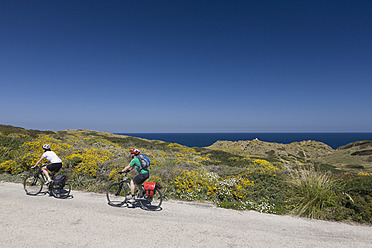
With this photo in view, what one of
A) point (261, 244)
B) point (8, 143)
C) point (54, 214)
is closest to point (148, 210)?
point (54, 214)

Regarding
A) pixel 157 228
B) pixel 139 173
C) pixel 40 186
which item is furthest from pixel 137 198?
pixel 40 186

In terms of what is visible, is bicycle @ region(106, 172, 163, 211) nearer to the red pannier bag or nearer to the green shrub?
the red pannier bag

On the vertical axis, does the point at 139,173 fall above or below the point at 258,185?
above

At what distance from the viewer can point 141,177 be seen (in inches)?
301

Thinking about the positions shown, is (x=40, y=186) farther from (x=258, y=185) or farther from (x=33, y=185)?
(x=258, y=185)

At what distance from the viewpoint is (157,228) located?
5.82 metres

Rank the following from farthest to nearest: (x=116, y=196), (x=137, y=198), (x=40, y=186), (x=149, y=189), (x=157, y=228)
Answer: (x=40, y=186)
(x=116, y=196)
(x=137, y=198)
(x=149, y=189)
(x=157, y=228)

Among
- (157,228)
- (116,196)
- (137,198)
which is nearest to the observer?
(157,228)

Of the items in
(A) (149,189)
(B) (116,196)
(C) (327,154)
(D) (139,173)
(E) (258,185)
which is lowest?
(C) (327,154)

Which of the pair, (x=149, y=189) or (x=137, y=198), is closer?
(x=149, y=189)

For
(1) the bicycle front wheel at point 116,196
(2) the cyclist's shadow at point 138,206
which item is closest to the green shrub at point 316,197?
(2) the cyclist's shadow at point 138,206

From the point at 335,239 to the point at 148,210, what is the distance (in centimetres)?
639

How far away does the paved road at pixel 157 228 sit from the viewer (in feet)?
16.6

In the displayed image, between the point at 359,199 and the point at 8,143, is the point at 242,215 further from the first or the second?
the point at 8,143
